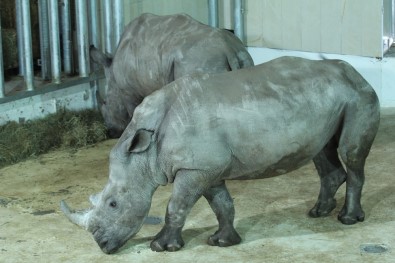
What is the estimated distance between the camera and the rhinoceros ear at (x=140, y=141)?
6.16 metres

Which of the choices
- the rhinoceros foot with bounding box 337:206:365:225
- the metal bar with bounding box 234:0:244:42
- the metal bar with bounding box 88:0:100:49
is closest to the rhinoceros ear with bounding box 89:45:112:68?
the metal bar with bounding box 88:0:100:49

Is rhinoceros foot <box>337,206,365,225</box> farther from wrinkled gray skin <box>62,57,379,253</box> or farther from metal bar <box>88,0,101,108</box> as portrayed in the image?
metal bar <box>88,0,101,108</box>

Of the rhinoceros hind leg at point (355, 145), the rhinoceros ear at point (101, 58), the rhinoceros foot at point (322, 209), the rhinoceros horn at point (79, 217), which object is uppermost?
the rhinoceros ear at point (101, 58)

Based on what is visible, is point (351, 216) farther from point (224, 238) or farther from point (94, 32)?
point (94, 32)

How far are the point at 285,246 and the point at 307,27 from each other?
472 cm

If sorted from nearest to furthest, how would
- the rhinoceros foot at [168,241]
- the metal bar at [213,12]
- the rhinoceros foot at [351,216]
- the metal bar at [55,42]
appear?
the rhinoceros foot at [168,241] < the rhinoceros foot at [351,216] < the metal bar at [55,42] < the metal bar at [213,12]

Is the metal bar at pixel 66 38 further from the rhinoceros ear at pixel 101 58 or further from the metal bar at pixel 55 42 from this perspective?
the rhinoceros ear at pixel 101 58

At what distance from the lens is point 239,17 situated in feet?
36.3

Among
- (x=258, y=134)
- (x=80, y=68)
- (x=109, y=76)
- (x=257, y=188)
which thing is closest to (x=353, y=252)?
(x=258, y=134)

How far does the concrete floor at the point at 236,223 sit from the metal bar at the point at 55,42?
1.33 m

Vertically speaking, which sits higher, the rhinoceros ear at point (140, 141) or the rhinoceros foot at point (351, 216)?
the rhinoceros ear at point (140, 141)

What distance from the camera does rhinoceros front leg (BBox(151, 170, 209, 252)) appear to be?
20.0 feet

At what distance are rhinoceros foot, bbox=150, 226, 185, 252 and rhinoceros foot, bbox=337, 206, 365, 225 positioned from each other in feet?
4.04

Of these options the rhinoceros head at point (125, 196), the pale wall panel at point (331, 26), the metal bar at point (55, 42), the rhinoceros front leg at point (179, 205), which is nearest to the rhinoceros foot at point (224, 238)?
the rhinoceros front leg at point (179, 205)
